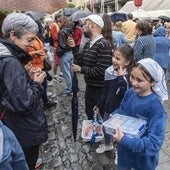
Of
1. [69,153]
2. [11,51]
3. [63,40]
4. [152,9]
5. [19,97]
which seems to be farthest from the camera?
[152,9]

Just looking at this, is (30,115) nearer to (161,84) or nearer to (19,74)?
(19,74)

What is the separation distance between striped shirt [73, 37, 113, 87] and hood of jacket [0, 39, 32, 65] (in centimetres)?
147

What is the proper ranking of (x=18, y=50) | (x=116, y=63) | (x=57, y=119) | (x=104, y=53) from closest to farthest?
(x=18, y=50) < (x=116, y=63) < (x=104, y=53) < (x=57, y=119)

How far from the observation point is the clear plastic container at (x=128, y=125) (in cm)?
225

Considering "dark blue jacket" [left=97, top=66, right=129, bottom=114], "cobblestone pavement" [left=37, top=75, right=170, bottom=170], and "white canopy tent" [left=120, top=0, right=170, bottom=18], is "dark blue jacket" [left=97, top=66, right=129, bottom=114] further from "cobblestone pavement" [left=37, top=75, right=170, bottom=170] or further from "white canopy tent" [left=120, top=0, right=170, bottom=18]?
"white canopy tent" [left=120, top=0, right=170, bottom=18]

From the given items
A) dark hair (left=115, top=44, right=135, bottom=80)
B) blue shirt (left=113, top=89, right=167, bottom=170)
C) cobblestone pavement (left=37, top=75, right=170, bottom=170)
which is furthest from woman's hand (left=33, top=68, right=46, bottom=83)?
cobblestone pavement (left=37, top=75, right=170, bottom=170)

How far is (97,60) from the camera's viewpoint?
12.2 ft

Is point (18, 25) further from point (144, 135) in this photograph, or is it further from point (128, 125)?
point (144, 135)

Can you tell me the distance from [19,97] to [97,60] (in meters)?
1.77

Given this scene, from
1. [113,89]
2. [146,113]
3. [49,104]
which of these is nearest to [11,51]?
[146,113]

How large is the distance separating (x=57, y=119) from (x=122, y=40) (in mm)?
2798

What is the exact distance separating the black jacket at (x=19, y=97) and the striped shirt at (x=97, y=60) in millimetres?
1405

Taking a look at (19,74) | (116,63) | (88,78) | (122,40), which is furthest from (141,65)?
(122,40)

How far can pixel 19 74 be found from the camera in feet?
7.02
